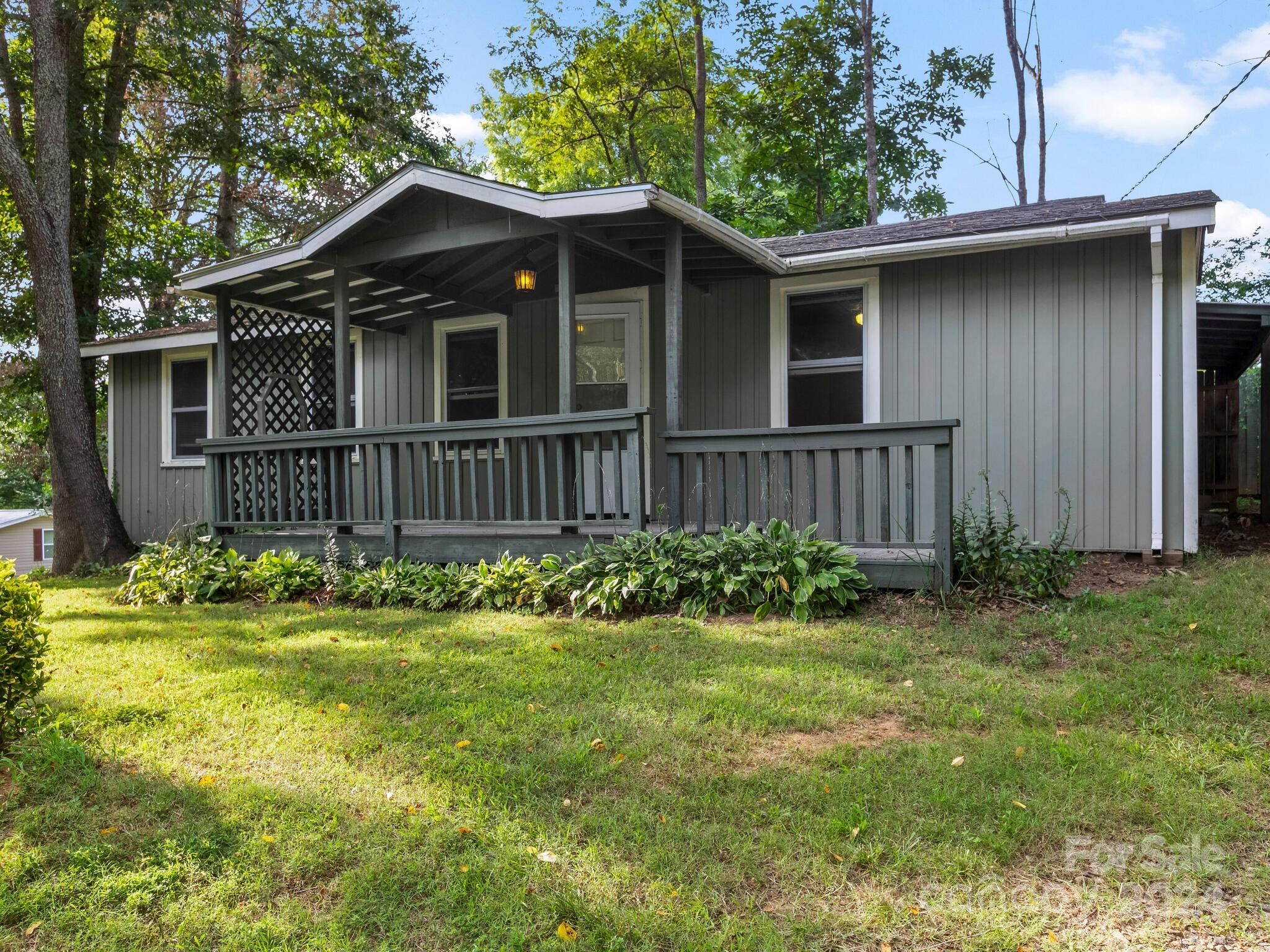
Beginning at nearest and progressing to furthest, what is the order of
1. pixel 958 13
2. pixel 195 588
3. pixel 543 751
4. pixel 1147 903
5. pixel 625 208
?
pixel 1147 903 → pixel 543 751 → pixel 625 208 → pixel 195 588 → pixel 958 13

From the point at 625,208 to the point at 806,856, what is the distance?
14.3 ft

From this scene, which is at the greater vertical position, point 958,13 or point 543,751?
point 958,13

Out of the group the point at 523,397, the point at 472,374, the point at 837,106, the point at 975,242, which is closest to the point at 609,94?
the point at 837,106

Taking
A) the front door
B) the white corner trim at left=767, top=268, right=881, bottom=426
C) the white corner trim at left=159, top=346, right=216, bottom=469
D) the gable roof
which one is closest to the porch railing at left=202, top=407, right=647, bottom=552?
the front door

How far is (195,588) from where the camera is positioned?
20.9 feet

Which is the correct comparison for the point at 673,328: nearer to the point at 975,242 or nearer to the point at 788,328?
the point at 788,328

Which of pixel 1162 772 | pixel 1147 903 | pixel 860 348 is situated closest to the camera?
pixel 1147 903

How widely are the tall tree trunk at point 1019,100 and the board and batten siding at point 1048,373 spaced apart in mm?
12427

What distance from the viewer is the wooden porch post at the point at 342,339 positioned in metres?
6.84

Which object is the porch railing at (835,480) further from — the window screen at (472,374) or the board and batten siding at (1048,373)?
the window screen at (472,374)

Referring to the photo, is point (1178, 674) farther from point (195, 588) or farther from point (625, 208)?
point (195, 588)

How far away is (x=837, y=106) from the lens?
733 inches

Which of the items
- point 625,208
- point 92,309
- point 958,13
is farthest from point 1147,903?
point 958,13

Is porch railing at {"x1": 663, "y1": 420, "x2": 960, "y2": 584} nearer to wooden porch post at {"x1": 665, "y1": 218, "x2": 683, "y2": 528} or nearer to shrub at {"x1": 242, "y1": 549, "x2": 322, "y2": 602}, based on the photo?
wooden porch post at {"x1": 665, "y1": 218, "x2": 683, "y2": 528}
